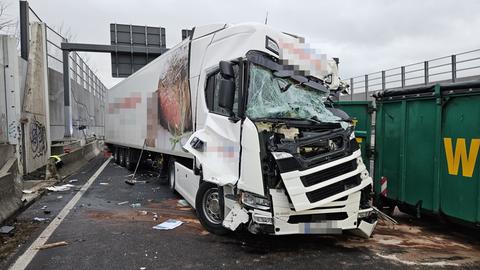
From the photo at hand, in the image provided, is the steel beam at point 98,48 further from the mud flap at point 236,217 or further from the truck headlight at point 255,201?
the truck headlight at point 255,201

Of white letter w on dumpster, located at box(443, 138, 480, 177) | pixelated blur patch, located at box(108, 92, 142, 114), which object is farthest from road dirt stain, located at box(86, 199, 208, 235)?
pixelated blur patch, located at box(108, 92, 142, 114)

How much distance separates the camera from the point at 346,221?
498cm

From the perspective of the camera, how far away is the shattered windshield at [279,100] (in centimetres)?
521

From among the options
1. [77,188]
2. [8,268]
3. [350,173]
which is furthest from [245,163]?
[77,188]

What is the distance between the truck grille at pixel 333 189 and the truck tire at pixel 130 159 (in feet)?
34.9

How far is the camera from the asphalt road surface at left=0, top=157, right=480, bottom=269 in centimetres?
473

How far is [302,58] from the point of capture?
6.02 meters

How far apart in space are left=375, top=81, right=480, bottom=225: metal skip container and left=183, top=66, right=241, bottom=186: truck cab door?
116 inches

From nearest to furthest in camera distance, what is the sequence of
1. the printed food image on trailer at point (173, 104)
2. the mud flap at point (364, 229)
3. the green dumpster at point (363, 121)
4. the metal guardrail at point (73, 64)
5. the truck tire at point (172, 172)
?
the mud flap at point (364, 229) → the green dumpster at point (363, 121) → the printed food image on trailer at point (173, 104) → the truck tire at point (172, 172) → the metal guardrail at point (73, 64)

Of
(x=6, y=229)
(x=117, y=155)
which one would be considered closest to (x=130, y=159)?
(x=117, y=155)

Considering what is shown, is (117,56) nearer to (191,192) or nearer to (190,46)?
(190,46)

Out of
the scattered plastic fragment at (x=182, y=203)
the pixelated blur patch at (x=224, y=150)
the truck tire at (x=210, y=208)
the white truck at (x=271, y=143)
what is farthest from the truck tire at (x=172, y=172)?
the pixelated blur patch at (x=224, y=150)

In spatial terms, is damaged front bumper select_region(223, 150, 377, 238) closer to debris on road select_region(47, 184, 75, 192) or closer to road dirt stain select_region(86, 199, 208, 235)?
road dirt stain select_region(86, 199, 208, 235)

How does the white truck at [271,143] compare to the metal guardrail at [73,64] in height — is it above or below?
below
